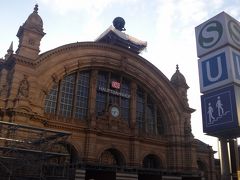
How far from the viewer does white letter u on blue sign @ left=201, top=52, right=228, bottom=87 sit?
23.6m

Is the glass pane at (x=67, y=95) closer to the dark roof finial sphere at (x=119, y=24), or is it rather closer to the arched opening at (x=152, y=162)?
the arched opening at (x=152, y=162)

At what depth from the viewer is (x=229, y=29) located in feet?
81.5

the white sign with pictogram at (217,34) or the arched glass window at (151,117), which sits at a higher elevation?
the white sign with pictogram at (217,34)

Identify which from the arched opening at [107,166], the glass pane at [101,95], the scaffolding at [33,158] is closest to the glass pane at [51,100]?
the glass pane at [101,95]

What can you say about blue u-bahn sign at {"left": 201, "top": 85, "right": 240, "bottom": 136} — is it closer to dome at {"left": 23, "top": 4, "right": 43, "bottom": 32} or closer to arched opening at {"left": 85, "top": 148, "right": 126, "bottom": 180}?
arched opening at {"left": 85, "top": 148, "right": 126, "bottom": 180}

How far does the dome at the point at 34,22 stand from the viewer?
3566 cm

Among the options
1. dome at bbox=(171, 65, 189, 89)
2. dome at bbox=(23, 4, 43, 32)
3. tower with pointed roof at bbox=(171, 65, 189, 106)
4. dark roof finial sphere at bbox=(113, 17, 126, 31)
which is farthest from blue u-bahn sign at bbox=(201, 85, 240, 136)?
dark roof finial sphere at bbox=(113, 17, 126, 31)

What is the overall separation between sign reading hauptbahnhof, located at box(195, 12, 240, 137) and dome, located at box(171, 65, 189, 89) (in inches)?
809

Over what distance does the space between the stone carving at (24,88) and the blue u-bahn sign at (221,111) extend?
17.4 metres

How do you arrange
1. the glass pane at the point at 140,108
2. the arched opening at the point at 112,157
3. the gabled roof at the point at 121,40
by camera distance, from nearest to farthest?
the arched opening at the point at 112,157 → the glass pane at the point at 140,108 → the gabled roof at the point at 121,40

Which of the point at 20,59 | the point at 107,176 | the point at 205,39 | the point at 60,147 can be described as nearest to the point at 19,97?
the point at 20,59

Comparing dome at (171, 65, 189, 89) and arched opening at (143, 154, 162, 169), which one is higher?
dome at (171, 65, 189, 89)

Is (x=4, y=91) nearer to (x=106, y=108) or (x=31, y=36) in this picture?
(x=31, y=36)

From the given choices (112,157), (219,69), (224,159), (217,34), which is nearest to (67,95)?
(112,157)
